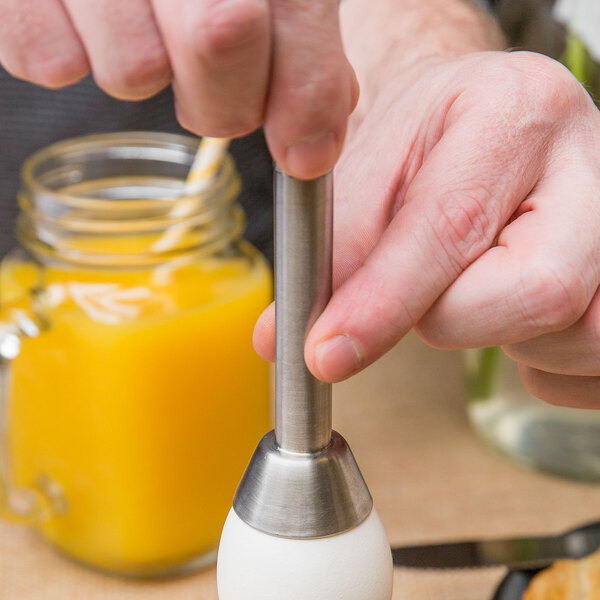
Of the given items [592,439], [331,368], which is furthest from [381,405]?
[331,368]

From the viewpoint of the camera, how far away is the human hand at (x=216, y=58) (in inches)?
8.7

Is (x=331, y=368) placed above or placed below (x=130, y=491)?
above

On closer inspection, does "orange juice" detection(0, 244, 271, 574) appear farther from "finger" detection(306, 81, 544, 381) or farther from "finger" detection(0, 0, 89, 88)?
"finger" detection(0, 0, 89, 88)

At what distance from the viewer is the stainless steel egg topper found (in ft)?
0.99

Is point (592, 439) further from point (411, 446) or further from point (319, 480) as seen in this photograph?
point (319, 480)

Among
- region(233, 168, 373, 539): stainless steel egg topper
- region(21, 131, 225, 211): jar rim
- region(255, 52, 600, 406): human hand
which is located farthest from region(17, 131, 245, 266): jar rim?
region(233, 168, 373, 539): stainless steel egg topper

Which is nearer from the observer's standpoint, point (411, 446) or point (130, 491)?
point (130, 491)

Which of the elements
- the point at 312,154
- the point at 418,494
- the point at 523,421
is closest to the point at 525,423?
the point at 523,421

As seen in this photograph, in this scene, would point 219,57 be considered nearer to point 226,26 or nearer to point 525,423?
point 226,26

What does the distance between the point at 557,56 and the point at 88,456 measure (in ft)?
1.33

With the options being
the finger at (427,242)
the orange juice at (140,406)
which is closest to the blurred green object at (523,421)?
the orange juice at (140,406)

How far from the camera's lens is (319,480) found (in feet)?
1.03

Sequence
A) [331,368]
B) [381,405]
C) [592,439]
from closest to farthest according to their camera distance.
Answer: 1. [331,368]
2. [592,439]
3. [381,405]

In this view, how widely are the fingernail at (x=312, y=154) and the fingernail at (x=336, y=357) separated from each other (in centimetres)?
7
